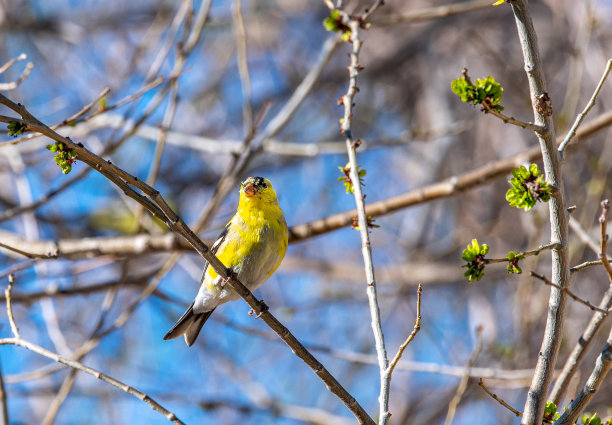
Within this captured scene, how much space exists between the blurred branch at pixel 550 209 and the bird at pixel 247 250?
212cm

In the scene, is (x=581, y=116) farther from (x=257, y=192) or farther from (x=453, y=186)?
(x=257, y=192)

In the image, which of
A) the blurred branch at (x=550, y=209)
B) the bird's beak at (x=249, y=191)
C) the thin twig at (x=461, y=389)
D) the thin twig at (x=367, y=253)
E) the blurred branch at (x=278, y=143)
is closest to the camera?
the blurred branch at (x=550, y=209)

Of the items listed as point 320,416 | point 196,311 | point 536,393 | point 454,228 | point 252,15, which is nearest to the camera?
point 536,393

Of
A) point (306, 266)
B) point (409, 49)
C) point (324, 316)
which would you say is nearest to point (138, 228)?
point (306, 266)

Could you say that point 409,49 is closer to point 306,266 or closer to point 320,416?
point 306,266

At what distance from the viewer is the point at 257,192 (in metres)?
4.22

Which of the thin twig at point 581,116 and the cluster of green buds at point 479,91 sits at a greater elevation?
the cluster of green buds at point 479,91

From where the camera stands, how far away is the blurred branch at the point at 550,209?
6.11 feet

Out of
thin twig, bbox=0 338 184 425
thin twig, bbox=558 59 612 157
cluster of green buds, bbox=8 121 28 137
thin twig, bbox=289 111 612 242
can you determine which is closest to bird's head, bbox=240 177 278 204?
thin twig, bbox=289 111 612 242

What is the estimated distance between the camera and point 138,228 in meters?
4.33

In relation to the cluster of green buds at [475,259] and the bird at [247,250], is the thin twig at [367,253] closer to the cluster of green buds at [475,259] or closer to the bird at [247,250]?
the cluster of green buds at [475,259]

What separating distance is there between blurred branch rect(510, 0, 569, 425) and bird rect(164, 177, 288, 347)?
6.95 ft

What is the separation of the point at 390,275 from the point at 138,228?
3807 mm

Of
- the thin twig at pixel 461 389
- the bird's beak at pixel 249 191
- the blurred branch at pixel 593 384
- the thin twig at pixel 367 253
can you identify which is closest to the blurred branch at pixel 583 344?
the blurred branch at pixel 593 384
